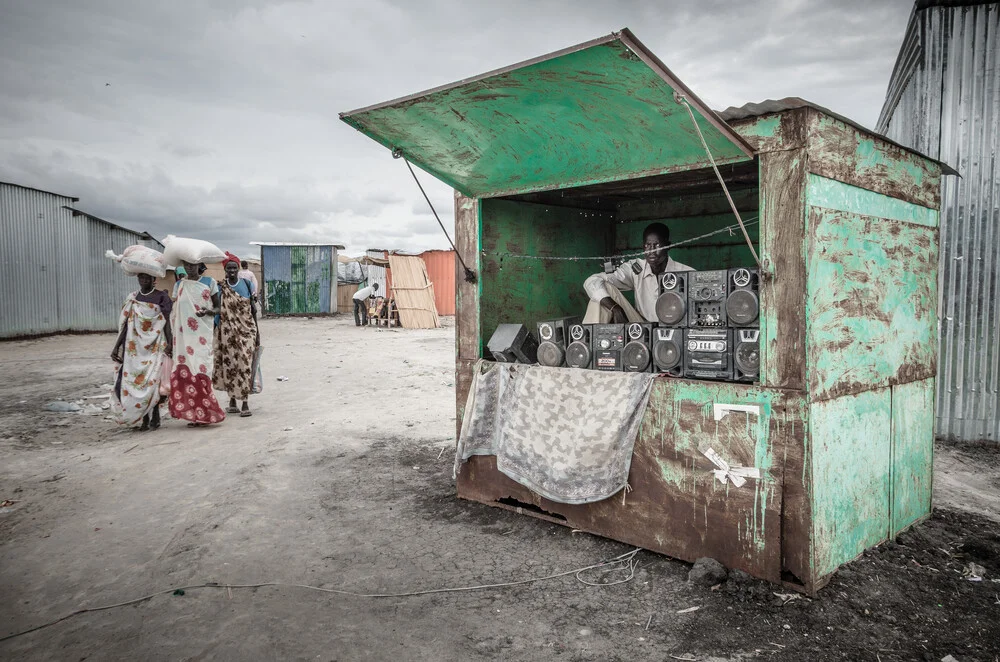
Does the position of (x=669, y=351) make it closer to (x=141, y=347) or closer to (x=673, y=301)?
(x=673, y=301)

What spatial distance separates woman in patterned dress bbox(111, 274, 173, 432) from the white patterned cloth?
431cm

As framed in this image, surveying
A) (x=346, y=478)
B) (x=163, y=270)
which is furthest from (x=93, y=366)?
(x=346, y=478)

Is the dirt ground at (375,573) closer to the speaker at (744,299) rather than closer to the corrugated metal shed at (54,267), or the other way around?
the speaker at (744,299)

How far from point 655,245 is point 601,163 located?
1.09 metres

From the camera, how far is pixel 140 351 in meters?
6.71

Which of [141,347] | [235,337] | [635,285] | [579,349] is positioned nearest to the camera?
[579,349]

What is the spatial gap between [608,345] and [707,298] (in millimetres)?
763

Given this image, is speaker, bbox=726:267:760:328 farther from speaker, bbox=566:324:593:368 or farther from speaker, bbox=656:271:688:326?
speaker, bbox=566:324:593:368

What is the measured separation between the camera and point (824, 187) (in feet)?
10.2

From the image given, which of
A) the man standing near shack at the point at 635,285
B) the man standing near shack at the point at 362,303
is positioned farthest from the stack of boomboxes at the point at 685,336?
the man standing near shack at the point at 362,303

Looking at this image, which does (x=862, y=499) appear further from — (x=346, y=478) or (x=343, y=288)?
(x=343, y=288)

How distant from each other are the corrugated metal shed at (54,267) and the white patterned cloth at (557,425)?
54.1 feet

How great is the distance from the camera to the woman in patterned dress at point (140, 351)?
6660mm

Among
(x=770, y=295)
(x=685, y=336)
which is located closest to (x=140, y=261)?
(x=685, y=336)
